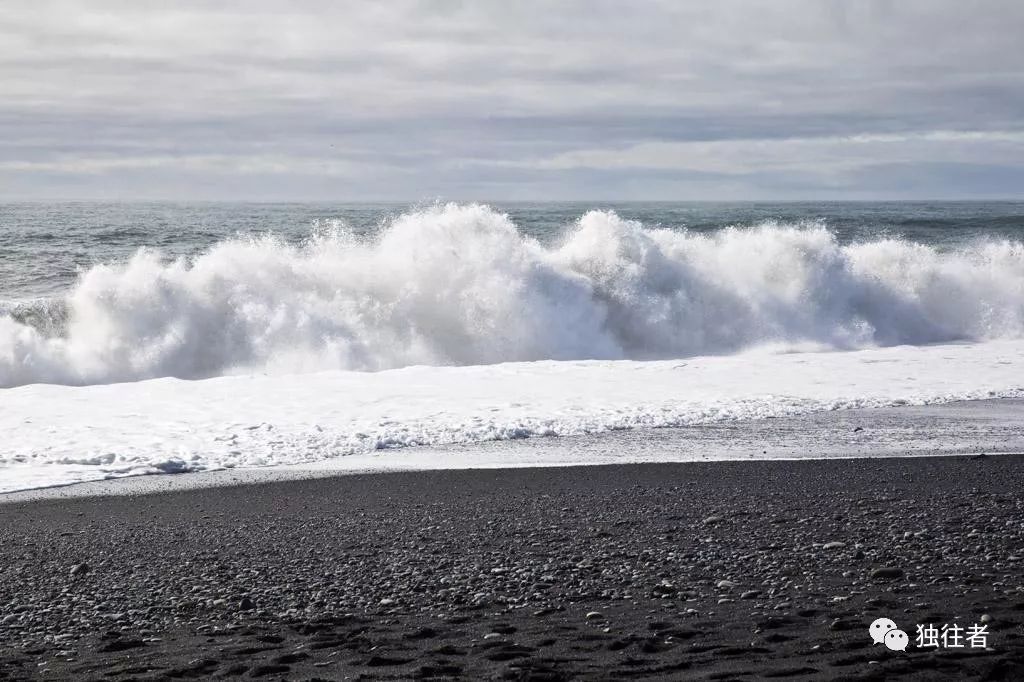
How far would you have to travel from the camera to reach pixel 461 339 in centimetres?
1827

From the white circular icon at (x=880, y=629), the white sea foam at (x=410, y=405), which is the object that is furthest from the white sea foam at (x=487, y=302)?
the white circular icon at (x=880, y=629)

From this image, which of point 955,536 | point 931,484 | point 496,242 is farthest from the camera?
point 496,242

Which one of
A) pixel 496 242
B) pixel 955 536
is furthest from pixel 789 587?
pixel 496 242

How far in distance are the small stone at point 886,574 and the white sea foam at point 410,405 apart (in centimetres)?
406

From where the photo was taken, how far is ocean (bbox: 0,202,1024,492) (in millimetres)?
10352

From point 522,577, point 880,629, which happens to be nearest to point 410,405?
point 522,577

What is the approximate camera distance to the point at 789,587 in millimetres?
5031

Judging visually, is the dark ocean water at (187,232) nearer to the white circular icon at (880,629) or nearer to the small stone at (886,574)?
the small stone at (886,574)

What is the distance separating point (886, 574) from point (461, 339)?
13384 millimetres

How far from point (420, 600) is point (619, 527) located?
1760mm

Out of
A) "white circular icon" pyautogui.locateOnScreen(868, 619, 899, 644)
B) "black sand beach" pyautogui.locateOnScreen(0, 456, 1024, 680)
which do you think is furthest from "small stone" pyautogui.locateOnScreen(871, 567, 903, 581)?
"white circular icon" pyautogui.locateOnScreen(868, 619, 899, 644)

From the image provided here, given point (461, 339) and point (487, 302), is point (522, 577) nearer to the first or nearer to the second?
point (461, 339)

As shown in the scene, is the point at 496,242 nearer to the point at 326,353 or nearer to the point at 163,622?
the point at 326,353

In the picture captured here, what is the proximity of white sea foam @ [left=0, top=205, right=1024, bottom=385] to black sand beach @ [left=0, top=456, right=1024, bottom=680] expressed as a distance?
945 cm
